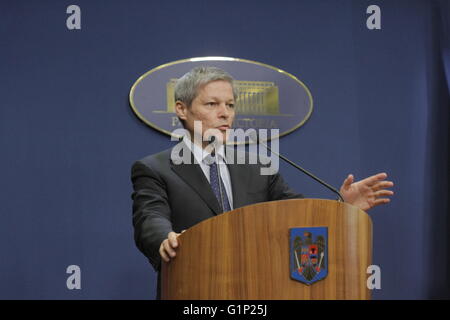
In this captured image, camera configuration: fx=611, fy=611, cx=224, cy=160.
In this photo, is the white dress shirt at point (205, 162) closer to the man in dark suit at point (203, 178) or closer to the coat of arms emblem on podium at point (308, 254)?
the man in dark suit at point (203, 178)

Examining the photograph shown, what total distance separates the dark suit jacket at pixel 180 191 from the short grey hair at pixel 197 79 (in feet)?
0.79

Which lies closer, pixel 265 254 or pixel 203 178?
pixel 265 254

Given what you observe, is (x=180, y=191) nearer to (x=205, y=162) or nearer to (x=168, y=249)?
(x=205, y=162)

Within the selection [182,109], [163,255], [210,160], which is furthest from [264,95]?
[163,255]

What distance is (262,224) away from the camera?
5.44 ft

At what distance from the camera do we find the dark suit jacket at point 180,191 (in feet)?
7.30

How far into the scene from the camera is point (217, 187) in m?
2.30

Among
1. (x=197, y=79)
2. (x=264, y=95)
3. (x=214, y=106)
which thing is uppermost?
(x=264, y=95)

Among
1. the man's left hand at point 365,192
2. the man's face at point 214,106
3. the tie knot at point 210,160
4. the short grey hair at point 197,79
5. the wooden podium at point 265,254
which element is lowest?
the wooden podium at point 265,254

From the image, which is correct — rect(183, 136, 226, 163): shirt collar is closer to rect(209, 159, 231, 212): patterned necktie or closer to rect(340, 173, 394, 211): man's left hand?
rect(209, 159, 231, 212): patterned necktie

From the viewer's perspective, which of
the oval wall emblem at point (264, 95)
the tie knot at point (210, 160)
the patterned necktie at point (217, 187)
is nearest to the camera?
the patterned necktie at point (217, 187)

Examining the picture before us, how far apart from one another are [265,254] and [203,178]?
704 mm

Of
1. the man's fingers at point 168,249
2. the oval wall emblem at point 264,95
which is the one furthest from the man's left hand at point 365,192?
the oval wall emblem at point 264,95
